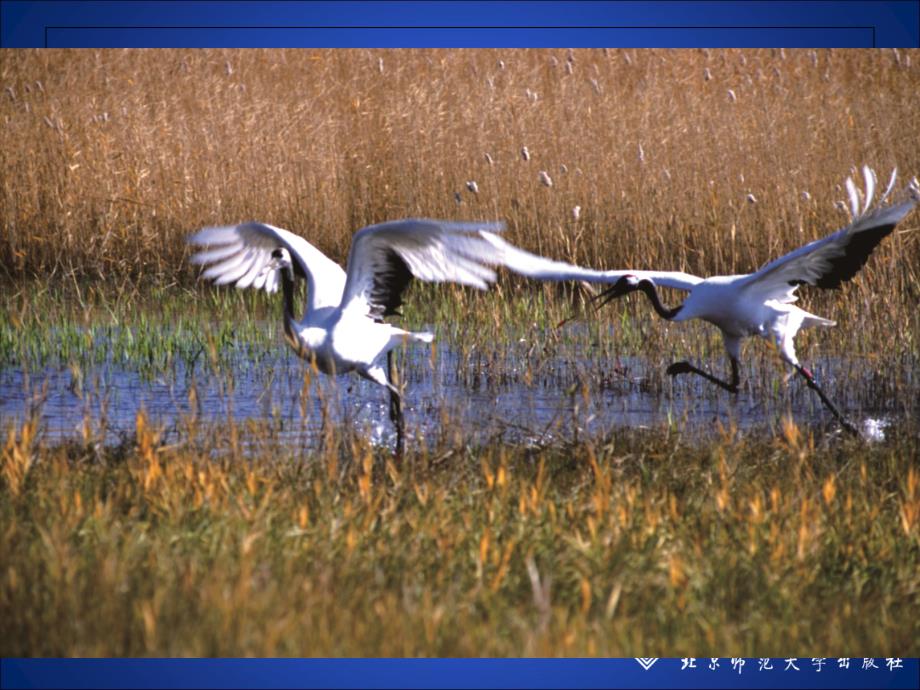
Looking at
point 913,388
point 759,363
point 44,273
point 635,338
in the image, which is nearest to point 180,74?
point 44,273

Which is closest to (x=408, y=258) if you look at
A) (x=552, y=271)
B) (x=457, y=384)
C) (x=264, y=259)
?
(x=552, y=271)

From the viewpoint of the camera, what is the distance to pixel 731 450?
14.7 feet

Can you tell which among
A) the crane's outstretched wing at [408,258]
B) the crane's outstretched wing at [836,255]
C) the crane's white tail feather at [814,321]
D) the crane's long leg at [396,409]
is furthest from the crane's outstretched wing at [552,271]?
the crane's long leg at [396,409]

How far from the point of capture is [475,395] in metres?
5.68

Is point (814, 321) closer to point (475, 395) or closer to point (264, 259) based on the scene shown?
point (475, 395)

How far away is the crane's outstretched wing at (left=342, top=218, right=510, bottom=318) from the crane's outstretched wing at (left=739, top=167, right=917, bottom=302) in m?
1.12

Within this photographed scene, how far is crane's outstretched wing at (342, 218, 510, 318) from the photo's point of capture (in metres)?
4.39

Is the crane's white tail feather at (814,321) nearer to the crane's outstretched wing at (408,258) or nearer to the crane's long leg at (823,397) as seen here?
the crane's long leg at (823,397)

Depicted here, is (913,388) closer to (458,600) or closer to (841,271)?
(841,271)

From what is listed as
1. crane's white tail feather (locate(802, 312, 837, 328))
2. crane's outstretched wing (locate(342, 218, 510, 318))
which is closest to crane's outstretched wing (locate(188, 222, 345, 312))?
crane's outstretched wing (locate(342, 218, 510, 318))

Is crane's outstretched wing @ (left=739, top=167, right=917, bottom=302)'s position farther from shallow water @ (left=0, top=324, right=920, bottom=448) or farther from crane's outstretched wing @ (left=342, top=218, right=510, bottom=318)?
crane's outstretched wing @ (left=342, top=218, right=510, bottom=318)

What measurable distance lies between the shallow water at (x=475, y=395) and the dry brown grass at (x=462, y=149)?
450 millimetres

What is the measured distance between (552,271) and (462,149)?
151cm

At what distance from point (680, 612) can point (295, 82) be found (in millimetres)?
2864
